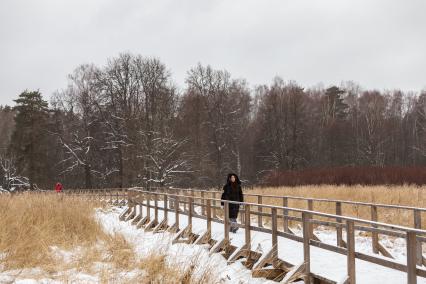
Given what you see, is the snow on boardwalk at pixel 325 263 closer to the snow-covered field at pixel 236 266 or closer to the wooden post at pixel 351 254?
the snow-covered field at pixel 236 266

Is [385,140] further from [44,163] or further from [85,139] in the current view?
[44,163]

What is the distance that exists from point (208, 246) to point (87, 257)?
3.71 meters

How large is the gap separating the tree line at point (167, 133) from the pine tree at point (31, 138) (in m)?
0.09

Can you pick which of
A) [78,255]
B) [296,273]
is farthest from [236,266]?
[78,255]

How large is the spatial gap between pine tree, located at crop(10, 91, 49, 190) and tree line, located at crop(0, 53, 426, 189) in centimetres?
9

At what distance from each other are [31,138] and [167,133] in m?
12.2

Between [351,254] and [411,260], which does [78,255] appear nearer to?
[351,254]

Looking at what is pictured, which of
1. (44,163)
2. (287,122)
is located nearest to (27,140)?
(44,163)

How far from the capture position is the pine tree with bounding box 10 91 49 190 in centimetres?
4247

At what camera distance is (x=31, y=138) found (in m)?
42.9

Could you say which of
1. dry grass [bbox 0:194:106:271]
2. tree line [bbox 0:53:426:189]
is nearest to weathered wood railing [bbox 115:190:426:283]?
dry grass [bbox 0:194:106:271]

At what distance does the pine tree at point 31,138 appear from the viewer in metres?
42.5

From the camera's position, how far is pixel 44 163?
43281 mm

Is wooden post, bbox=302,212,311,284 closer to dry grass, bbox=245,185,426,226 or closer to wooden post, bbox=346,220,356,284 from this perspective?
wooden post, bbox=346,220,356,284
